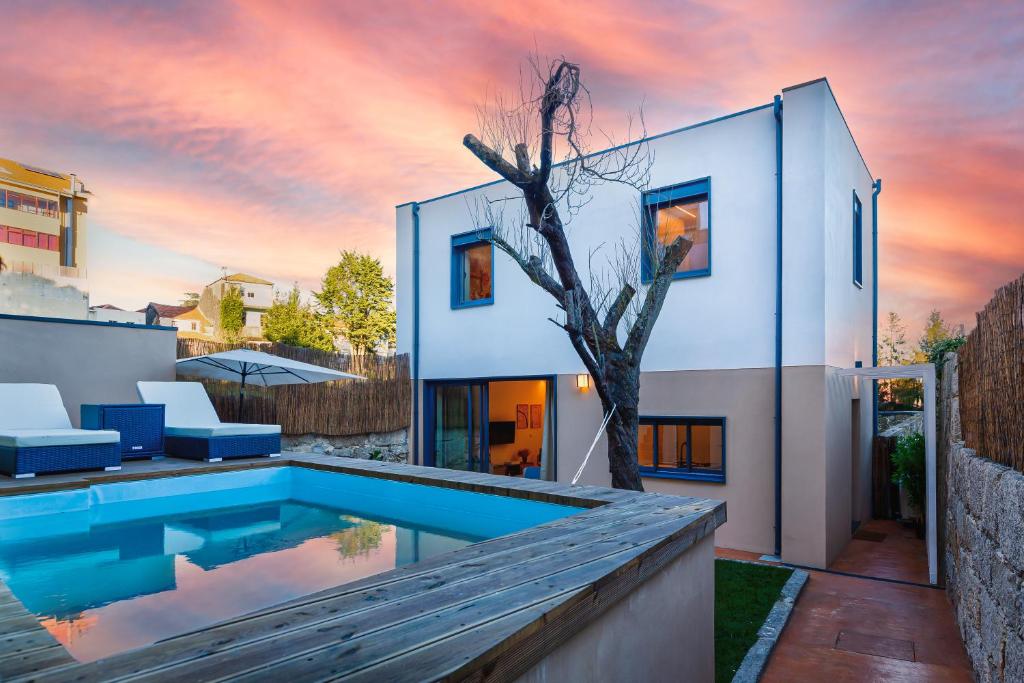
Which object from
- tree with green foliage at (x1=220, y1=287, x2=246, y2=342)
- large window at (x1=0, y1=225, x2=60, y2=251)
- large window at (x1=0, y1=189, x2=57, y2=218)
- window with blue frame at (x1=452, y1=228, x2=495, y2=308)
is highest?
large window at (x1=0, y1=189, x2=57, y2=218)

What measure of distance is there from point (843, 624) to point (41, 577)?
6403 mm

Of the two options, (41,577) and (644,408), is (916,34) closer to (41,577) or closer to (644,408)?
(644,408)

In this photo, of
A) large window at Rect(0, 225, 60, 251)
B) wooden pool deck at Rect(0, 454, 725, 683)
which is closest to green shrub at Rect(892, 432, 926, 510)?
wooden pool deck at Rect(0, 454, 725, 683)

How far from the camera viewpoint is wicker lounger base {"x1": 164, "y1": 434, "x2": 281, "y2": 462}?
311 inches

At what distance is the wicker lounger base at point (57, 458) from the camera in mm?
6258

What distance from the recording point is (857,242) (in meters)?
8.99

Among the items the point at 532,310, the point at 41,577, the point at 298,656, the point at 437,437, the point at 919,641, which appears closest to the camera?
the point at 298,656

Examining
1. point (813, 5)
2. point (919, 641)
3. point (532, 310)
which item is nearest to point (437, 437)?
point (532, 310)

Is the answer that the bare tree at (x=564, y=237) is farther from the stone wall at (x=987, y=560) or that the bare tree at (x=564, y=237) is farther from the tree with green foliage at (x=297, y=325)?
the tree with green foliage at (x=297, y=325)

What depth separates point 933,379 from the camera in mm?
6625

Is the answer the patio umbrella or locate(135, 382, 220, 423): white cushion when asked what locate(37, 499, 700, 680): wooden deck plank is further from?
the patio umbrella

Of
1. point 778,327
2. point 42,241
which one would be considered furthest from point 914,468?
point 42,241

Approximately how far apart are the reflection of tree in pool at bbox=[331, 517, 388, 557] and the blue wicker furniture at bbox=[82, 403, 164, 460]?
366 cm

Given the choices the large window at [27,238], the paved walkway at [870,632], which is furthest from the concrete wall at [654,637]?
the large window at [27,238]
